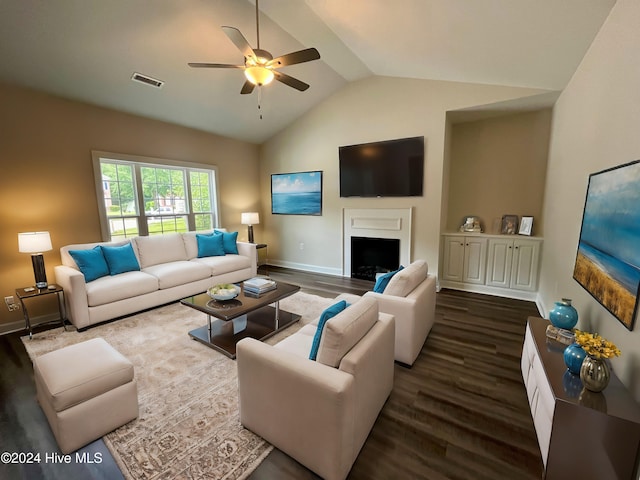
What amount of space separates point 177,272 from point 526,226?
5.20 meters

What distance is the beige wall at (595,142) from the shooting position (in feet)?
5.12

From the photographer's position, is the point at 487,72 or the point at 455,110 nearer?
the point at 487,72

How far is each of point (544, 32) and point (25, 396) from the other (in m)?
4.99

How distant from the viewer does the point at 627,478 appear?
1.31m

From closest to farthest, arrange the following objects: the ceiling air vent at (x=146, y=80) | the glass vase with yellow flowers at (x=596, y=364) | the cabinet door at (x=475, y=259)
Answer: the glass vase with yellow flowers at (x=596, y=364), the ceiling air vent at (x=146, y=80), the cabinet door at (x=475, y=259)

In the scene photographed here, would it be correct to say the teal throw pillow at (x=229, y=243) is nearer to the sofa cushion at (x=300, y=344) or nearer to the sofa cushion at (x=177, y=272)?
the sofa cushion at (x=177, y=272)

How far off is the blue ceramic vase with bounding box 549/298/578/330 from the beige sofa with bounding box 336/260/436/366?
952 mm

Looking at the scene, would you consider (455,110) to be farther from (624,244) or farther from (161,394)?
(161,394)

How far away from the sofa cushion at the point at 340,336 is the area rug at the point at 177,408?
2.39 ft

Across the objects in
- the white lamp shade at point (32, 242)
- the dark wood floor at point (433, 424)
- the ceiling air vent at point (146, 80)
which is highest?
the ceiling air vent at point (146, 80)

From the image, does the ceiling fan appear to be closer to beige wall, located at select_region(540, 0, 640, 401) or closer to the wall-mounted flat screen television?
beige wall, located at select_region(540, 0, 640, 401)

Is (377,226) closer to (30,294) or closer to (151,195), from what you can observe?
(151,195)

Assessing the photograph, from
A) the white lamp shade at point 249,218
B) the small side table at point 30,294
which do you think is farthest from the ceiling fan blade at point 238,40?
the white lamp shade at point 249,218

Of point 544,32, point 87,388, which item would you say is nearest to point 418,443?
point 87,388
